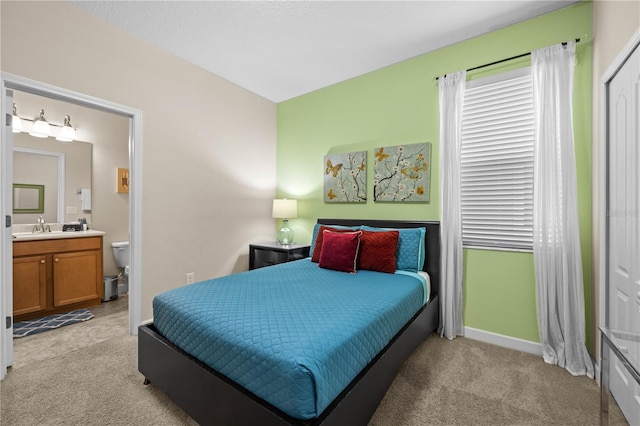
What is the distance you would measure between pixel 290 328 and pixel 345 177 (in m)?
2.39

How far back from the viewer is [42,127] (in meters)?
3.33

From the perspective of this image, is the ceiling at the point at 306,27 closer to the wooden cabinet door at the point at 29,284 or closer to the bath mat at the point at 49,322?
the wooden cabinet door at the point at 29,284

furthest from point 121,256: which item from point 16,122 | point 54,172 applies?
point 16,122

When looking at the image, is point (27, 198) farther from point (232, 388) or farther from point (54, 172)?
point (232, 388)

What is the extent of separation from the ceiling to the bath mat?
296 cm

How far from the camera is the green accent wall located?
219cm

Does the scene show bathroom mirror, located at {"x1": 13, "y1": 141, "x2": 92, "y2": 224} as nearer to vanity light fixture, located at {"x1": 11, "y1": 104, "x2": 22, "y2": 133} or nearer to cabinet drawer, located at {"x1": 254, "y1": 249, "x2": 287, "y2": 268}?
vanity light fixture, located at {"x1": 11, "y1": 104, "x2": 22, "y2": 133}

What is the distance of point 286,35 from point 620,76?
2.46 meters

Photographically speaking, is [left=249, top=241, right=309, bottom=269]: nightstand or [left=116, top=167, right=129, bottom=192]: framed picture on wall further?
[left=116, top=167, right=129, bottom=192]: framed picture on wall

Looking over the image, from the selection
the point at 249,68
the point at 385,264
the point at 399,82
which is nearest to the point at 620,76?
the point at 399,82

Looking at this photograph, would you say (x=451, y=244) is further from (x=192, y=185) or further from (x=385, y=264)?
(x=192, y=185)

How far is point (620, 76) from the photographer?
66.8 inches

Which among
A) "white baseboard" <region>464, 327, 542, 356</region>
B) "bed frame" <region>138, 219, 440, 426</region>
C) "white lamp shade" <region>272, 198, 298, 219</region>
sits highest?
"white lamp shade" <region>272, 198, 298, 219</region>

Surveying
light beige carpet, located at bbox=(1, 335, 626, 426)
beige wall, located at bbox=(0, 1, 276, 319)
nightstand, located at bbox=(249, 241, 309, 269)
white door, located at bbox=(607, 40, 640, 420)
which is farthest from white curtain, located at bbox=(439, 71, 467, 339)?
beige wall, located at bbox=(0, 1, 276, 319)
